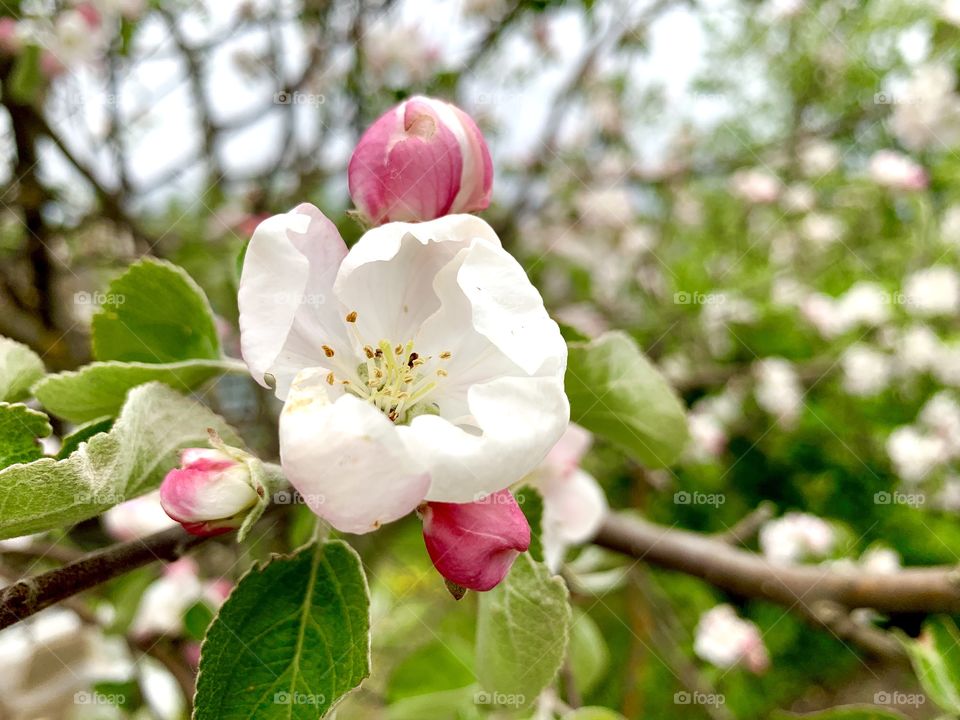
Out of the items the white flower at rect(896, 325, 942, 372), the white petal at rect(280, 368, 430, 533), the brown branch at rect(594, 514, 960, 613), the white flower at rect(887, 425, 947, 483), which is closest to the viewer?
the white petal at rect(280, 368, 430, 533)

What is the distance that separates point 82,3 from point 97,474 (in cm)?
131

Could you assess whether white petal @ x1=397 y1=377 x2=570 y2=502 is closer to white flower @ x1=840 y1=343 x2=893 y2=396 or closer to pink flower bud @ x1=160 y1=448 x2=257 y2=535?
pink flower bud @ x1=160 y1=448 x2=257 y2=535

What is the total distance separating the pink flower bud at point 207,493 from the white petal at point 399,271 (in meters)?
0.11

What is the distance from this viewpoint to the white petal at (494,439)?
0.31m

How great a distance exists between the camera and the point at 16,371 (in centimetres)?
40

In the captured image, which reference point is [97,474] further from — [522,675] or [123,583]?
[123,583]

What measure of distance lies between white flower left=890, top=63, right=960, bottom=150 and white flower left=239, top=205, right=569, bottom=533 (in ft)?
5.92

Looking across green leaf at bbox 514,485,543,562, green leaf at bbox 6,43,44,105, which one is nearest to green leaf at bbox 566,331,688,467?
green leaf at bbox 514,485,543,562

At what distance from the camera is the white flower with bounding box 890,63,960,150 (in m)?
1.79

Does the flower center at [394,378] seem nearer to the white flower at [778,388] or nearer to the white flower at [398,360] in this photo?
the white flower at [398,360]

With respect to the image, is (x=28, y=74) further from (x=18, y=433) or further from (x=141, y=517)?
(x=18, y=433)

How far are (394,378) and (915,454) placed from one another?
164cm

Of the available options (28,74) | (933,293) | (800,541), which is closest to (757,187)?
(933,293)

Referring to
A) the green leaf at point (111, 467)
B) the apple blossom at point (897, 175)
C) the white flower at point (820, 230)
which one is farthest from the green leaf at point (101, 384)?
the white flower at point (820, 230)
